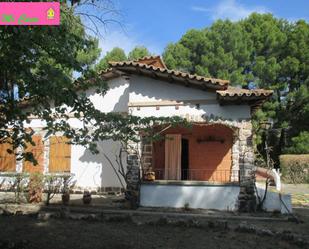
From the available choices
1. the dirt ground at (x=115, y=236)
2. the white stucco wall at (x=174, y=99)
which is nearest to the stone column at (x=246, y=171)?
the white stucco wall at (x=174, y=99)

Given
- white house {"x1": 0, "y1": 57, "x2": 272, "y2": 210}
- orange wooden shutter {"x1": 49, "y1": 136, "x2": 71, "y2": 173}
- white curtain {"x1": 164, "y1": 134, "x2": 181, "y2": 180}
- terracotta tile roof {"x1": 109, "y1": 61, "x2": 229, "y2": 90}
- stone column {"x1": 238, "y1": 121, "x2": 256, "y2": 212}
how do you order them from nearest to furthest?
stone column {"x1": 238, "y1": 121, "x2": 256, "y2": 212} < white house {"x1": 0, "y1": 57, "x2": 272, "y2": 210} < terracotta tile roof {"x1": 109, "y1": 61, "x2": 229, "y2": 90} < white curtain {"x1": 164, "y1": 134, "x2": 181, "y2": 180} < orange wooden shutter {"x1": 49, "y1": 136, "x2": 71, "y2": 173}

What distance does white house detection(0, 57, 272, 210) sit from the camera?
39.2 feet

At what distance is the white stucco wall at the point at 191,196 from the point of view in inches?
465

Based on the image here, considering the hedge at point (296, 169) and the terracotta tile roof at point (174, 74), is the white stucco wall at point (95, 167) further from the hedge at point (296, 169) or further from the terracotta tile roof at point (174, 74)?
the hedge at point (296, 169)

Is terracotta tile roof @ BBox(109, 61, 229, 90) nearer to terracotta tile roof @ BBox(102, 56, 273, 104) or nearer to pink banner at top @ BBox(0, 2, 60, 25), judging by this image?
terracotta tile roof @ BBox(102, 56, 273, 104)

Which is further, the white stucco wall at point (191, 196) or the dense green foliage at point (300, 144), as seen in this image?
the dense green foliage at point (300, 144)

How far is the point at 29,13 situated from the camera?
16.9 ft

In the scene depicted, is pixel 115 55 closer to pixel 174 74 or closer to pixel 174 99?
pixel 174 99

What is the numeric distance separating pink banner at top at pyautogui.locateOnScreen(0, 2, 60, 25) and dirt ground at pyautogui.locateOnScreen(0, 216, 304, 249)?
144 inches

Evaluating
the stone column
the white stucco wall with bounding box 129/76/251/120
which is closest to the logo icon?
the white stucco wall with bounding box 129/76/251/120

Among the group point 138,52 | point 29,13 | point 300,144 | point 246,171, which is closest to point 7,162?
point 246,171

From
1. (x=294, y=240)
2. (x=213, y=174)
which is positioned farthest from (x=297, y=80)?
(x=294, y=240)

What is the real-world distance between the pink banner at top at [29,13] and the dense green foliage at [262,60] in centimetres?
2378

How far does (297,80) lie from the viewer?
1168 inches
